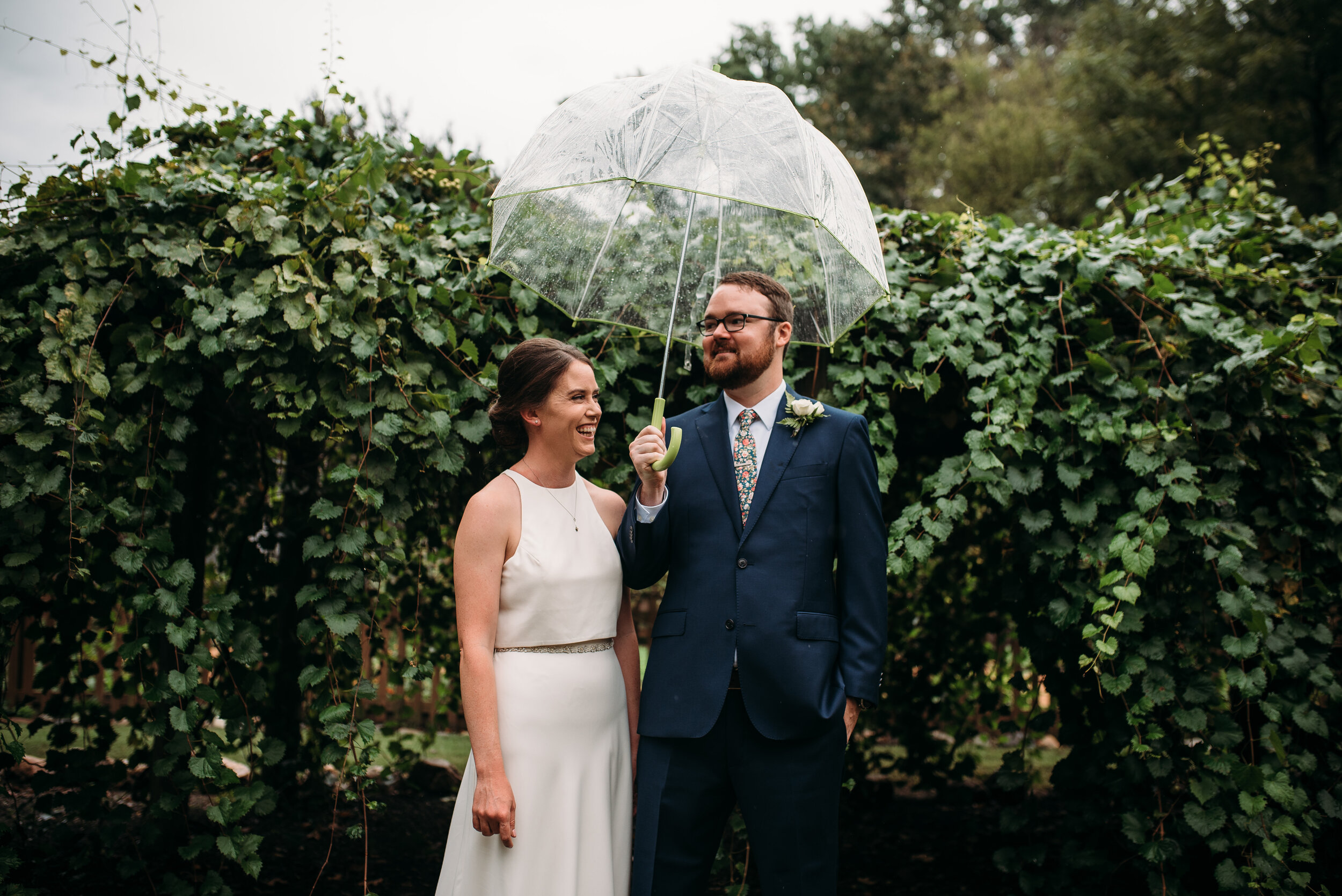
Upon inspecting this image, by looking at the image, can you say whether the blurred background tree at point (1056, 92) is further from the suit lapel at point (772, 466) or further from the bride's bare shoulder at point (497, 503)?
the bride's bare shoulder at point (497, 503)

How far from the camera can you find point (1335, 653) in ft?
9.12

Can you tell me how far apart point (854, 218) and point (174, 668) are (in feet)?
7.55

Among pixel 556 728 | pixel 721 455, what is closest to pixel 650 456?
pixel 721 455

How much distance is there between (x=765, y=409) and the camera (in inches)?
84.9

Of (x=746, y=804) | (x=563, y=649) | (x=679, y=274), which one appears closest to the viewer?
(x=679, y=274)

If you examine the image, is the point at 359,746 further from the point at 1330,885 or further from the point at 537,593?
the point at 1330,885

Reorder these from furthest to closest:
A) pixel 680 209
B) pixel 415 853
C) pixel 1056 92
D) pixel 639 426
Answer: pixel 1056 92, pixel 415 853, pixel 639 426, pixel 680 209

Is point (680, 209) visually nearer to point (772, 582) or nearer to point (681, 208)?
point (681, 208)

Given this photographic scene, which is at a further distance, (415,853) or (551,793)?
(415,853)

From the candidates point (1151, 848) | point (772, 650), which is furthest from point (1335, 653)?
point (772, 650)

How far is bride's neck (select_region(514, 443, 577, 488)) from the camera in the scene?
6.99ft

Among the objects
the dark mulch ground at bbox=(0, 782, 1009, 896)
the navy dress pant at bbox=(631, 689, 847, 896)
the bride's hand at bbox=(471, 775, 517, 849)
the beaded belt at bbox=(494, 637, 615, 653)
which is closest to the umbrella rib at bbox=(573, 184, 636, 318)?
the beaded belt at bbox=(494, 637, 615, 653)

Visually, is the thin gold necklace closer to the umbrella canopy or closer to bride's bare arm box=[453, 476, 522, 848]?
bride's bare arm box=[453, 476, 522, 848]

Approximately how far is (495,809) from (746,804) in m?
0.58
